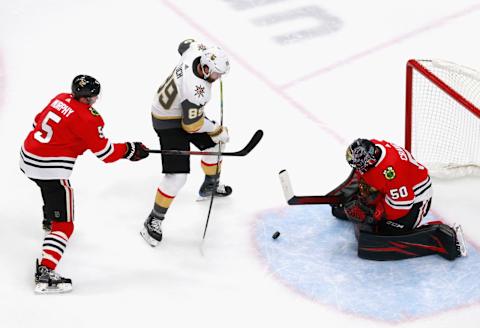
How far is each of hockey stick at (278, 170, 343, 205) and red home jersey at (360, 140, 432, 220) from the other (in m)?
0.24

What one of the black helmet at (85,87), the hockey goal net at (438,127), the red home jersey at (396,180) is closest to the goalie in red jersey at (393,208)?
the red home jersey at (396,180)

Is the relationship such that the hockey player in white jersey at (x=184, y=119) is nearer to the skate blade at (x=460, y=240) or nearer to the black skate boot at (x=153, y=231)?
the black skate boot at (x=153, y=231)

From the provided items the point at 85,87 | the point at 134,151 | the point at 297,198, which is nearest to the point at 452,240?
the point at 297,198

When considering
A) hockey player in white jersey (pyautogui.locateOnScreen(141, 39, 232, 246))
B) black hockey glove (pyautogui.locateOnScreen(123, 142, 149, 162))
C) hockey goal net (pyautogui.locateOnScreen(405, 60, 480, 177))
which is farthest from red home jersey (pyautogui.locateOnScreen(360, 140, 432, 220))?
black hockey glove (pyautogui.locateOnScreen(123, 142, 149, 162))

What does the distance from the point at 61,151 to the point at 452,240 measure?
183 centimetres

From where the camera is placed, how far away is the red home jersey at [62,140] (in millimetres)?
3945

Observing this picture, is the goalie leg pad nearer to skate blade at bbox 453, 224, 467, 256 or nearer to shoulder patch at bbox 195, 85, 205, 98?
skate blade at bbox 453, 224, 467, 256

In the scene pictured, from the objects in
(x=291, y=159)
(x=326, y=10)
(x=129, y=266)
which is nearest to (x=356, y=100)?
(x=291, y=159)

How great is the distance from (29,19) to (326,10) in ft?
7.01

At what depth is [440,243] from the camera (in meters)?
4.25

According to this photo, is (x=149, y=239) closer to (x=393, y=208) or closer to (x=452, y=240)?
(x=393, y=208)

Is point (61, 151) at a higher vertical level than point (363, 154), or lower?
higher

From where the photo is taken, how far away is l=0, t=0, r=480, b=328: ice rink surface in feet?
13.3

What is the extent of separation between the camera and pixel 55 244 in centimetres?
407
